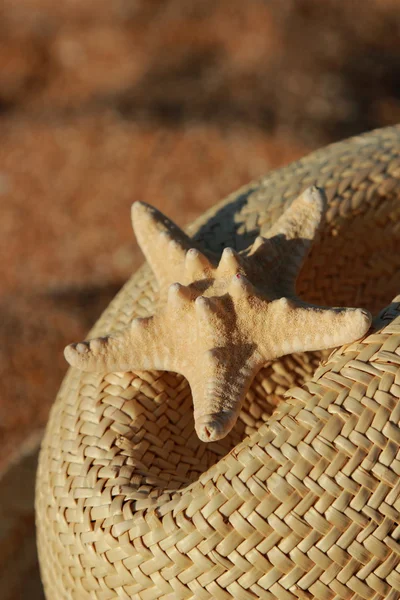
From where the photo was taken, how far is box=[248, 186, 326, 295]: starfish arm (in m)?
1.41

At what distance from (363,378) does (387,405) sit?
6 cm

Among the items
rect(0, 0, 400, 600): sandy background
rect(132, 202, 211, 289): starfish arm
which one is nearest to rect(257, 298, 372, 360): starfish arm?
rect(132, 202, 211, 289): starfish arm

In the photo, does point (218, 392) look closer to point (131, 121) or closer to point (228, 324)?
point (228, 324)

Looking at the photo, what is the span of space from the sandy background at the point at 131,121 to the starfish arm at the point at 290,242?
1913 mm

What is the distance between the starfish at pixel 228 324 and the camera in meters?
1.24

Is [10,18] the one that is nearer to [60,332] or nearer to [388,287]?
[60,332]

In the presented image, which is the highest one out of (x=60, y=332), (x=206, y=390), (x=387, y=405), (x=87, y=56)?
(x=87, y=56)

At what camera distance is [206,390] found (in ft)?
4.03

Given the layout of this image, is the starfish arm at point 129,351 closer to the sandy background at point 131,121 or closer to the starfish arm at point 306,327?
the starfish arm at point 306,327

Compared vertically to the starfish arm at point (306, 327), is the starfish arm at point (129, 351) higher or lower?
higher

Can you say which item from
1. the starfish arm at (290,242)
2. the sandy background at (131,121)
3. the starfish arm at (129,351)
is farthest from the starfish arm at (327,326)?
the sandy background at (131,121)

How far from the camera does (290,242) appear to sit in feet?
4.77

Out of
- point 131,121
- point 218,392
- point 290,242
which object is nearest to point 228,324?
point 218,392

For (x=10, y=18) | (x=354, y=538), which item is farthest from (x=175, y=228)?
(x=10, y=18)
